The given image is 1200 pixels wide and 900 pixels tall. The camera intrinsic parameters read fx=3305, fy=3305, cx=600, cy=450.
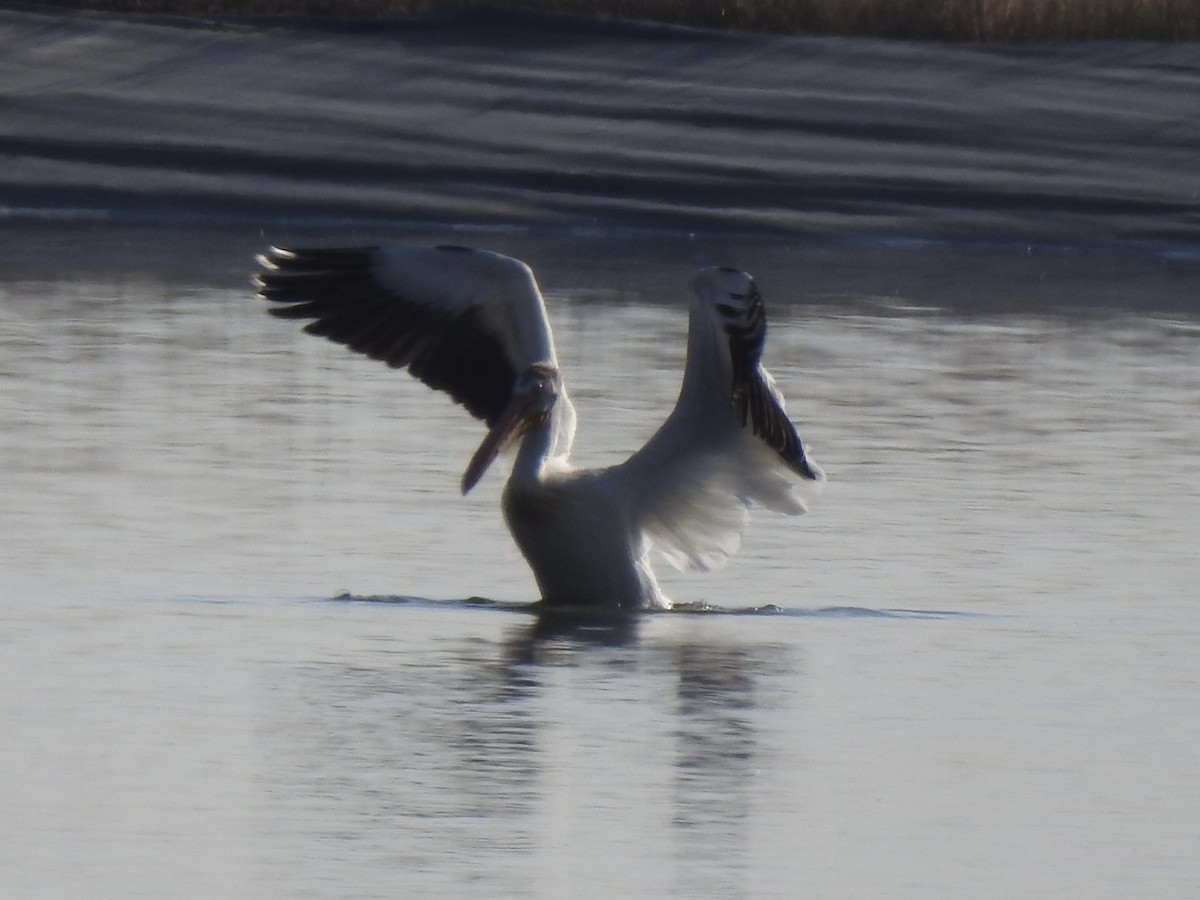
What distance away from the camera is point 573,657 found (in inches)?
304

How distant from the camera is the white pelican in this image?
27.5ft

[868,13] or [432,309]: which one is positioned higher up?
[432,309]

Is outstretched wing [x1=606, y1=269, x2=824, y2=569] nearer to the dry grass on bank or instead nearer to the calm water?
the calm water

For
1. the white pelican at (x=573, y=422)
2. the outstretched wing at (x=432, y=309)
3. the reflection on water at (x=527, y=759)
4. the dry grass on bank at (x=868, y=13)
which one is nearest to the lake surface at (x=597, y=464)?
the reflection on water at (x=527, y=759)

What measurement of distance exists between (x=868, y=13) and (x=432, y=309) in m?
13.7

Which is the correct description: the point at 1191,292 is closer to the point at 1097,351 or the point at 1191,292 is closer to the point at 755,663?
the point at 1097,351

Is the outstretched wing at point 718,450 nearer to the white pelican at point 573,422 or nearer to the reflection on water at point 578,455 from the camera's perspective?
the white pelican at point 573,422

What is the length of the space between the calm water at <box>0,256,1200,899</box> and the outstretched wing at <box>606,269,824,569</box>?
22cm

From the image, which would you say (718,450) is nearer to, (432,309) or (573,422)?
(573,422)

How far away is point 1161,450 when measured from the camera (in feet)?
36.0

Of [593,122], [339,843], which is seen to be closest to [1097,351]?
[593,122]

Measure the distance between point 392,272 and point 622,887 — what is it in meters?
4.01

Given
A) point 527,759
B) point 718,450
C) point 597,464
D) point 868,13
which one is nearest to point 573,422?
point 718,450

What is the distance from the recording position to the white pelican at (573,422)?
8.38m
